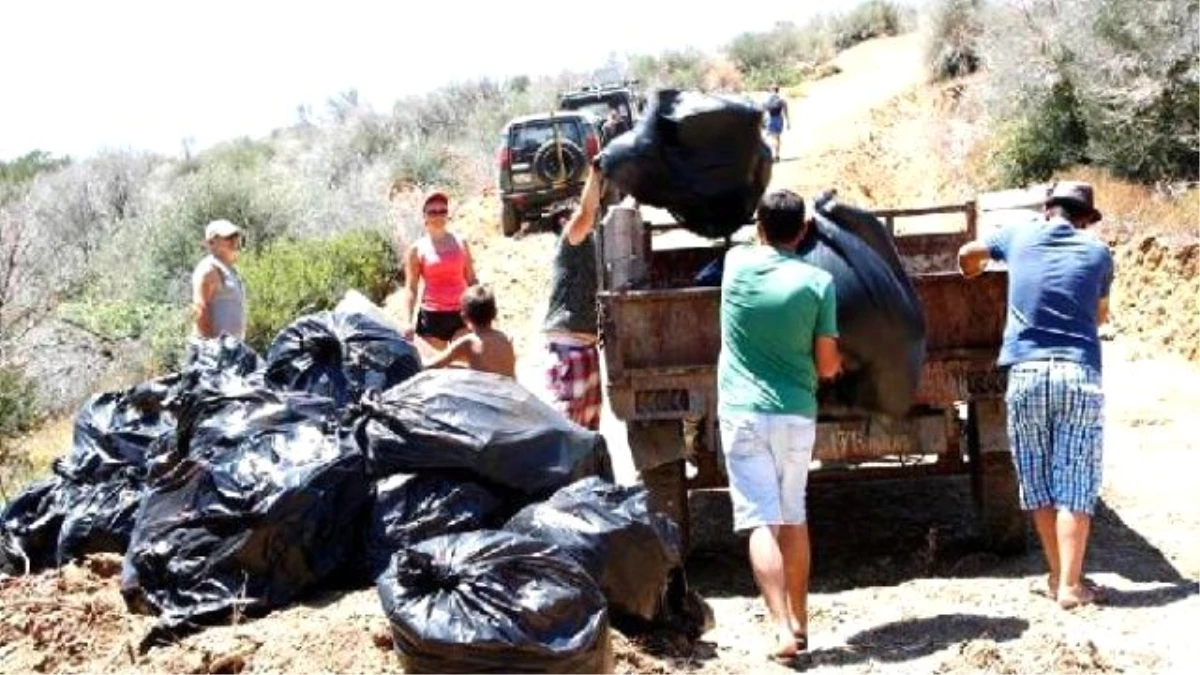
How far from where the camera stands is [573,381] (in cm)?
743

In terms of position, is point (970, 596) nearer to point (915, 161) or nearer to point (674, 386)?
point (674, 386)

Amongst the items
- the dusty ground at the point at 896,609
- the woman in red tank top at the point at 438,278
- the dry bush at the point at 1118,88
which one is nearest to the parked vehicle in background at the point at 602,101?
the dry bush at the point at 1118,88

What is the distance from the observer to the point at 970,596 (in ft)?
19.9

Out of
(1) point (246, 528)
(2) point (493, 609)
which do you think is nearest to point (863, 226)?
(2) point (493, 609)

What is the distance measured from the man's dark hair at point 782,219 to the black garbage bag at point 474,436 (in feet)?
3.36

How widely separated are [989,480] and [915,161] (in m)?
16.5

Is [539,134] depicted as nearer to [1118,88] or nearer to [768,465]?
[1118,88]

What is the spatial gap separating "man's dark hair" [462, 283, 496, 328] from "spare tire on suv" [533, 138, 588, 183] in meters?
14.7

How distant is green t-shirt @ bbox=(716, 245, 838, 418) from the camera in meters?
5.27

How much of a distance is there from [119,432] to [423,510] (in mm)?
1818

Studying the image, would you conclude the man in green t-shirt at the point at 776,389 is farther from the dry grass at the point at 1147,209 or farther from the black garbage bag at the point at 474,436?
the dry grass at the point at 1147,209

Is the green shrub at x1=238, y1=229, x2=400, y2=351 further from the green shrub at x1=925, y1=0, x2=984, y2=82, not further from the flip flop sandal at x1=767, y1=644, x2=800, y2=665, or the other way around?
the green shrub at x1=925, y1=0, x2=984, y2=82

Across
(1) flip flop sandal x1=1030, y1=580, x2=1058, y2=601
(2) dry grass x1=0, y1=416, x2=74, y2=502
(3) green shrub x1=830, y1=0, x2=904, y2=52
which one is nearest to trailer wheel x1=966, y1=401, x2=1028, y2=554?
(1) flip flop sandal x1=1030, y1=580, x2=1058, y2=601

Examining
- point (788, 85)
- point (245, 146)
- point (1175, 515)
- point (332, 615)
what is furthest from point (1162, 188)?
point (245, 146)
